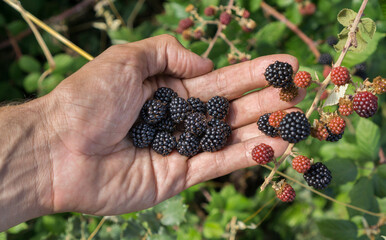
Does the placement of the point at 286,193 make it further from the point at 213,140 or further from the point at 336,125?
the point at 213,140

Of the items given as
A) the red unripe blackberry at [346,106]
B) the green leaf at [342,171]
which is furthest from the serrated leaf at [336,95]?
the green leaf at [342,171]

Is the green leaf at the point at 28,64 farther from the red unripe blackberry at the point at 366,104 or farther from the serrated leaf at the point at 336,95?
the red unripe blackberry at the point at 366,104

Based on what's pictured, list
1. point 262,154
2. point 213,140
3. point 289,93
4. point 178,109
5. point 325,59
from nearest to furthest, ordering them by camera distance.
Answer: point 262,154 → point 289,93 → point 213,140 → point 178,109 → point 325,59

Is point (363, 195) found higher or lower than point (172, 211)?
higher

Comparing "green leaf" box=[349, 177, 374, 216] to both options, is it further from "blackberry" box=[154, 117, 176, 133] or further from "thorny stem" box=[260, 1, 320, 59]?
"blackberry" box=[154, 117, 176, 133]

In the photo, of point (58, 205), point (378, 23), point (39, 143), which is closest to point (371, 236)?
point (378, 23)

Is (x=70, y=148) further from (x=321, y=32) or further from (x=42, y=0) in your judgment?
(x=321, y=32)

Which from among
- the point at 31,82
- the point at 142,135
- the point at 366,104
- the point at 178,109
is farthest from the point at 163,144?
the point at 31,82

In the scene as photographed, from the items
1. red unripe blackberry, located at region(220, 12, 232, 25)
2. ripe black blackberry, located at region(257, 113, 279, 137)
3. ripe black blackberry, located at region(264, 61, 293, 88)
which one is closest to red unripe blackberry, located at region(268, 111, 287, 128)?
ripe black blackberry, located at region(257, 113, 279, 137)
